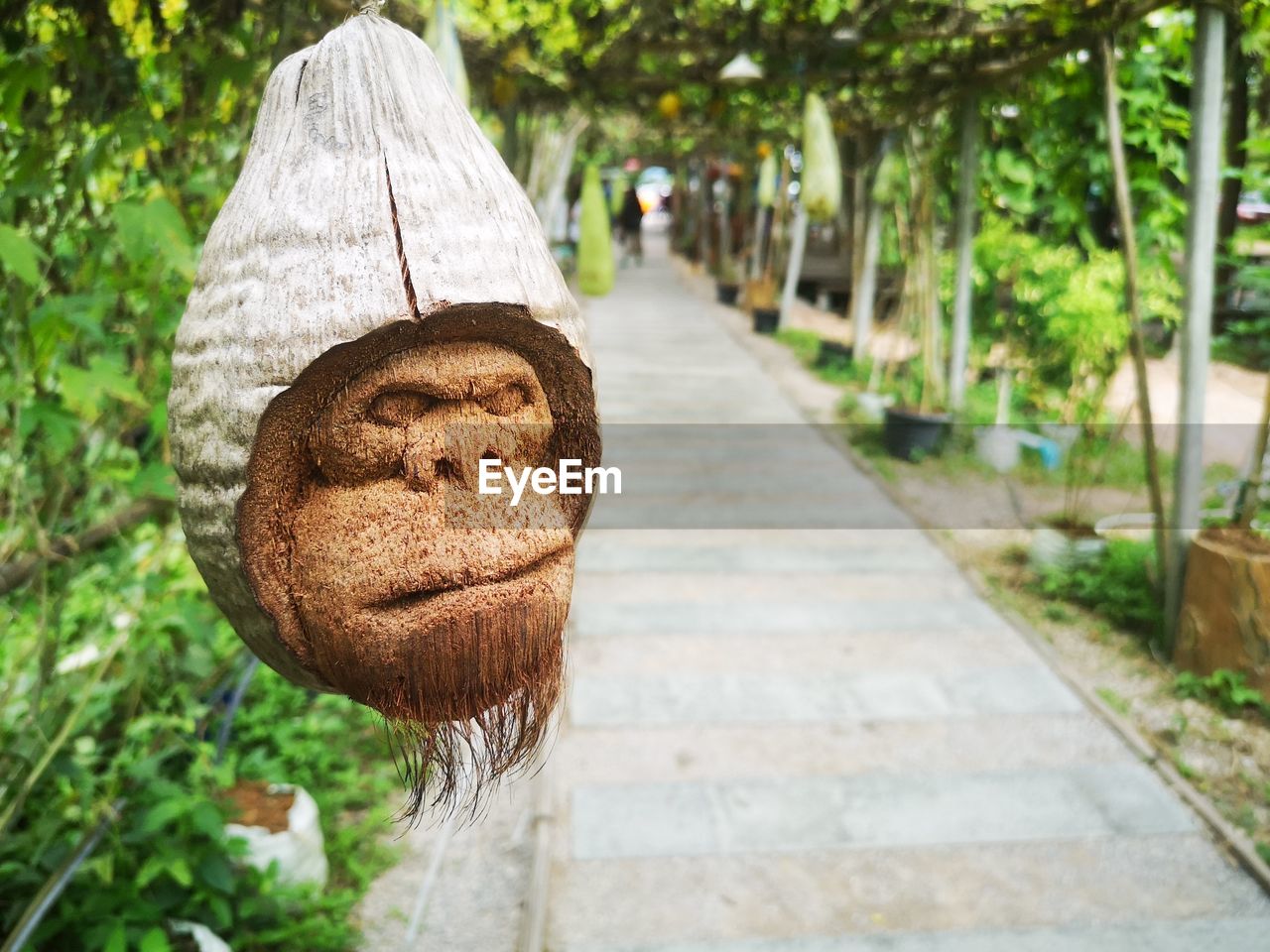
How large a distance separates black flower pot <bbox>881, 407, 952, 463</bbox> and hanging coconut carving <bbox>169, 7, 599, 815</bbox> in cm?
629

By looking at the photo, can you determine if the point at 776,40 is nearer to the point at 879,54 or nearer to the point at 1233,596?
the point at 879,54

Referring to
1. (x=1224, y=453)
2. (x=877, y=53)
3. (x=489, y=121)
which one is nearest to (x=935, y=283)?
(x=877, y=53)

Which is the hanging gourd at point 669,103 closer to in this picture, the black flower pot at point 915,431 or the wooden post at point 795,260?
the black flower pot at point 915,431

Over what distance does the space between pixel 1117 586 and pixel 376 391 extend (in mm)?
4663

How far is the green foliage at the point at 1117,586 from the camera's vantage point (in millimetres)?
4492

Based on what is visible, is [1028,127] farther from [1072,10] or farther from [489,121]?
[489,121]

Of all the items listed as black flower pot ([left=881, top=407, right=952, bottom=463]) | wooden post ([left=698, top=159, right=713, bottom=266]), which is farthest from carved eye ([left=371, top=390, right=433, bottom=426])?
wooden post ([left=698, top=159, right=713, bottom=266])

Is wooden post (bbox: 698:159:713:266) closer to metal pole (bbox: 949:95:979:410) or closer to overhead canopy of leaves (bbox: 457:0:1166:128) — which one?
metal pole (bbox: 949:95:979:410)

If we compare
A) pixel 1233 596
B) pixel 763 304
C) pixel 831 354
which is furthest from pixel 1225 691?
pixel 763 304

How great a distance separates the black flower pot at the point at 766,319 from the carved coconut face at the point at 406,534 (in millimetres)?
11727

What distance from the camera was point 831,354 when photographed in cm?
995

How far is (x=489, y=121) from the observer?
6.32 meters

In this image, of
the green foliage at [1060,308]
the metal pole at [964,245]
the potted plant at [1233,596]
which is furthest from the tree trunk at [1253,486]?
the metal pole at [964,245]

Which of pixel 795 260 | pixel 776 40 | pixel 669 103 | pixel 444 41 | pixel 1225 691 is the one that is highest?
pixel 776 40
